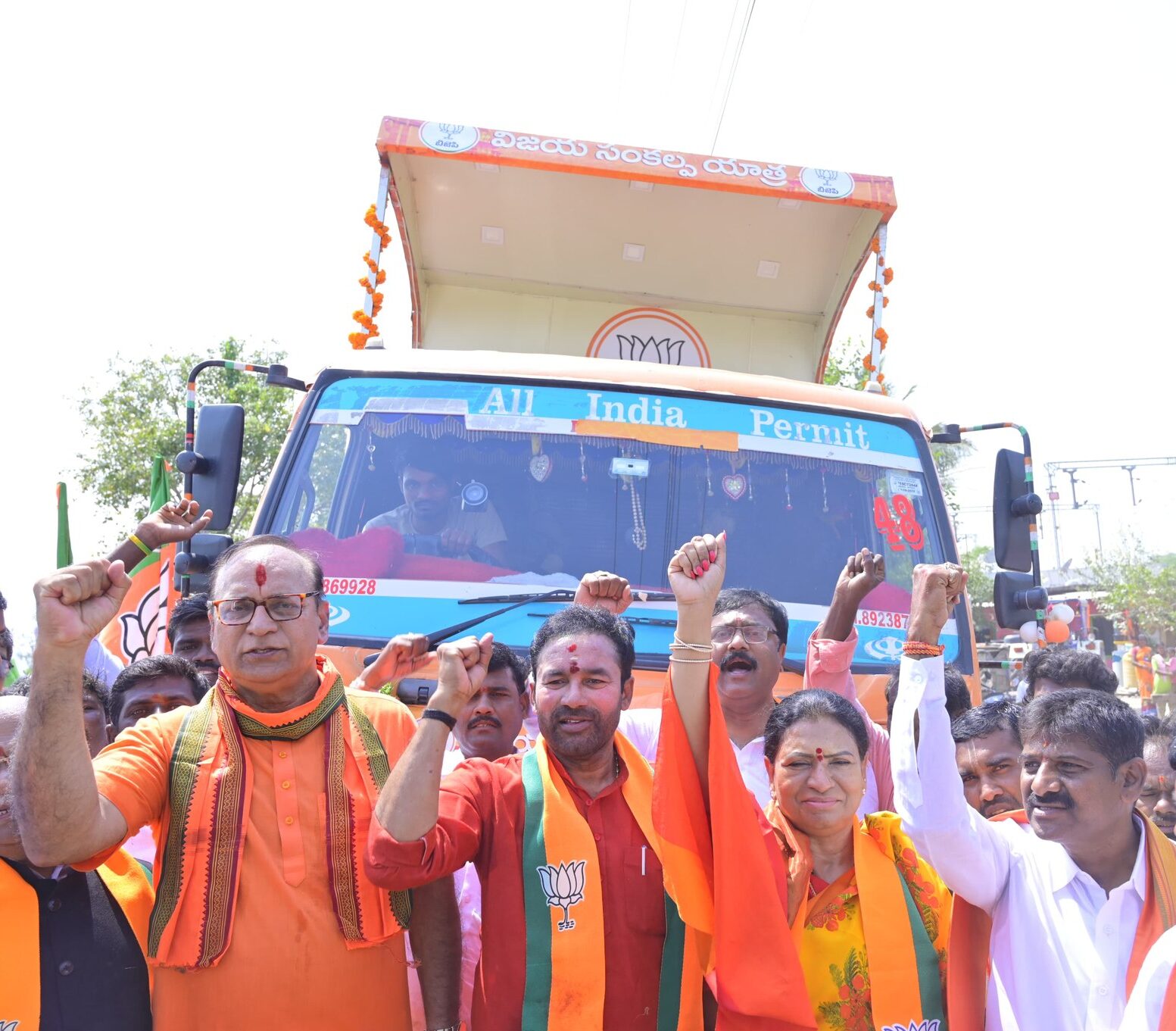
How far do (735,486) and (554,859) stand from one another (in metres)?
2.04

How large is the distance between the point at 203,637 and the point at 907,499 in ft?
8.88

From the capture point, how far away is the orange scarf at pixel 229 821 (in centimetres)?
224

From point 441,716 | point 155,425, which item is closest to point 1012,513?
point 441,716

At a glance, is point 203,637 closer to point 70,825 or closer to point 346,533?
point 346,533

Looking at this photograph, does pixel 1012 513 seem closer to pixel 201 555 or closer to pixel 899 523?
pixel 899 523

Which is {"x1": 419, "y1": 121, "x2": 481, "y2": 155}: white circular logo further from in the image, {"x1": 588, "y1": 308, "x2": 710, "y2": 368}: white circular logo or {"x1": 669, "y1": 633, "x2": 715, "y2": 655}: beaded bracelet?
{"x1": 669, "y1": 633, "x2": 715, "y2": 655}: beaded bracelet

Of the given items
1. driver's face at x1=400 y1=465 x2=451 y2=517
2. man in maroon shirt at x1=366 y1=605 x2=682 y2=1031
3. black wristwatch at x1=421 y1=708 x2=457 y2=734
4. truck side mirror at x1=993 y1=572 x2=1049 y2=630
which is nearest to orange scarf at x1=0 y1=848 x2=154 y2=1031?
man in maroon shirt at x1=366 y1=605 x2=682 y2=1031

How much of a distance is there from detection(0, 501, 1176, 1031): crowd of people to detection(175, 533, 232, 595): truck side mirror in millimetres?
1536

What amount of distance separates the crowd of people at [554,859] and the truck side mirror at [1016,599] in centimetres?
216

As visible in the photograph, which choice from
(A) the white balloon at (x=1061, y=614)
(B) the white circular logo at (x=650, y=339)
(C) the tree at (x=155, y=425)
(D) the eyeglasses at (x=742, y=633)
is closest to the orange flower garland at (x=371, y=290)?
(B) the white circular logo at (x=650, y=339)

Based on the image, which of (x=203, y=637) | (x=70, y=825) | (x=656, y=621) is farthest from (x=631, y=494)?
(x=70, y=825)

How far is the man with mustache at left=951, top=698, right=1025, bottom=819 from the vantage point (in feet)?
10.6

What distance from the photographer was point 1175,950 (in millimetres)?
1938

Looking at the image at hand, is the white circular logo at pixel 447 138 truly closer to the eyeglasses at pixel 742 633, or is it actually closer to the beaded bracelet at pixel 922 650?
the eyeglasses at pixel 742 633
